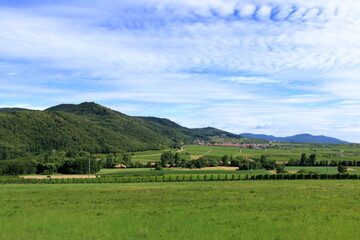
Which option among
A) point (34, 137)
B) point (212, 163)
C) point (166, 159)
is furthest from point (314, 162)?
point (34, 137)

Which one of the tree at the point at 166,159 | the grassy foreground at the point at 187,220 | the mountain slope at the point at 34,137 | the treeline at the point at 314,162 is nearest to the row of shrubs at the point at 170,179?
the grassy foreground at the point at 187,220

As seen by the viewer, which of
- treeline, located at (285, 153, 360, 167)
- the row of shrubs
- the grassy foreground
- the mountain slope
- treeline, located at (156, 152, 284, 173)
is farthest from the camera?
the mountain slope

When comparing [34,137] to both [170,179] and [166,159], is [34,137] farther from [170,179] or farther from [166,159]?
[170,179]

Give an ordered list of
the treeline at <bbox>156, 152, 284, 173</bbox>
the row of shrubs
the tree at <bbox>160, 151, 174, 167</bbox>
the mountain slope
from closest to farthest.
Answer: the row of shrubs → the treeline at <bbox>156, 152, 284, 173</bbox> → the tree at <bbox>160, 151, 174, 167</bbox> → the mountain slope

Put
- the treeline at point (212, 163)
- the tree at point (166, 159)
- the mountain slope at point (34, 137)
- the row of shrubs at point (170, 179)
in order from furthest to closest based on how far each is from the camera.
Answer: the mountain slope at point (34, 137)
the tree at point (166, 159)
the treeline at point (212, 163)
the row of shrubs at point (170, 179)

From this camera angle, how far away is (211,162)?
461ft

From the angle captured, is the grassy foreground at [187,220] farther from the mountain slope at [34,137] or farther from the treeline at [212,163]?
the mountain slope at [34,137]

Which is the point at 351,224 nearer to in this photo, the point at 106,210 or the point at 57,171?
the point at 106,210

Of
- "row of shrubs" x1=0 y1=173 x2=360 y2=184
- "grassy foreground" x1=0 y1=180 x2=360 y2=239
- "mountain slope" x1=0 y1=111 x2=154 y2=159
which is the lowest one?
"row of shrubs" x1=0 y1=173 x2=360 y2=184

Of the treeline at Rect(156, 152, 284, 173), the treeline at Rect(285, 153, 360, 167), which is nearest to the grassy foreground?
the treeline at Rect(156, 152, 284, 173)

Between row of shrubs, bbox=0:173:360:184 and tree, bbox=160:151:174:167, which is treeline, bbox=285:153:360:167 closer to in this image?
tree, bbox=160:151:174:167

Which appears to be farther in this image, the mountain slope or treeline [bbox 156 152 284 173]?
the mountain slope

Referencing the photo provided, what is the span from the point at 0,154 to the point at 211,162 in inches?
3898

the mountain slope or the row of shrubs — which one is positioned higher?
the mountain slope
